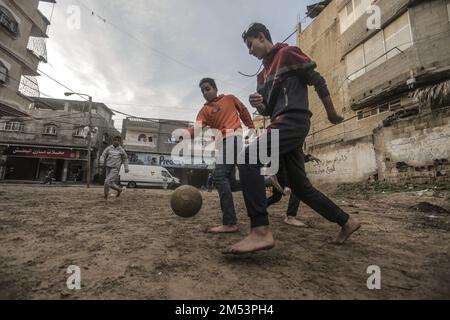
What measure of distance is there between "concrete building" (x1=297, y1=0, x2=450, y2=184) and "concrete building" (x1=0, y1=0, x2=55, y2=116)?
17.3m

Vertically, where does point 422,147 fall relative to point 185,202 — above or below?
above

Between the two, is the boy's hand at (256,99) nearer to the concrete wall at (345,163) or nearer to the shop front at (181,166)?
the concrete wall at (345,163)

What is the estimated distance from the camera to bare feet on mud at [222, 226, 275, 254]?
171 centimetres

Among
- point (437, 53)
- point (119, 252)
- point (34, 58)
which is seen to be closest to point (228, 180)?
point (119, 252)

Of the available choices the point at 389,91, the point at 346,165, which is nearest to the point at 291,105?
the point at 346,165

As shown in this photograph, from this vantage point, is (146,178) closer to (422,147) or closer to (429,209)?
(422,147)

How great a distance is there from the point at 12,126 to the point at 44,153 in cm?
456

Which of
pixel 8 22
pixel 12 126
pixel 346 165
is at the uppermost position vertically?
pixel 8 22

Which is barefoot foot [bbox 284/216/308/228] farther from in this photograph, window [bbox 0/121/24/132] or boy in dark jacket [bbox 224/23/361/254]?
window [bbox 0/121/24/132]

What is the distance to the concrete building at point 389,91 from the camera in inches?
352

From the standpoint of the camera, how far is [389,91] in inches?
488

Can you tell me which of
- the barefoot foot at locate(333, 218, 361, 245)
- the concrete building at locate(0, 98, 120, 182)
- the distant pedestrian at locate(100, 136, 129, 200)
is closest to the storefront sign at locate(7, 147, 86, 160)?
the concrete building at locate(0, 98, 120, 182)

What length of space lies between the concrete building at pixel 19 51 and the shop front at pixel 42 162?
47.0ft
